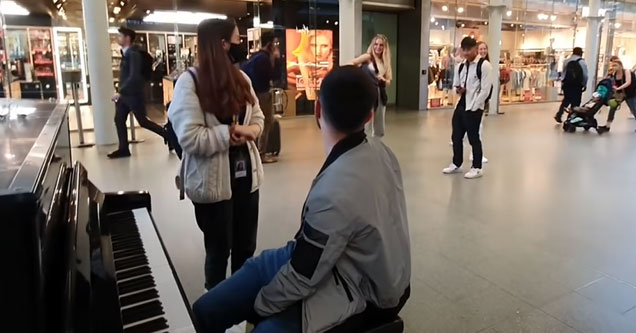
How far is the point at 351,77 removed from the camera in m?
1.32

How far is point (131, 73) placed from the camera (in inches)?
239

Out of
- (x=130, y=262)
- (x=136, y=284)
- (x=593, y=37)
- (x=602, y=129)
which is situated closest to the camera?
(x=136, y=284)

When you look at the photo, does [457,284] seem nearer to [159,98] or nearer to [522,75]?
[159,98]

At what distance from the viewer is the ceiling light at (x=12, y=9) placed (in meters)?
9.34

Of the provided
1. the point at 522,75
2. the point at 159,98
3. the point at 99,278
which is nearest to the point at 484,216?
the point at 99,278

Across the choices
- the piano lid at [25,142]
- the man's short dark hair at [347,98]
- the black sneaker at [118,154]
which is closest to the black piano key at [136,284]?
the piano lid at [25,142]

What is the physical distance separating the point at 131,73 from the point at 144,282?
5236 millimetres

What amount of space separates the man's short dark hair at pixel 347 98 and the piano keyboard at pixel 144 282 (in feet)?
2.29

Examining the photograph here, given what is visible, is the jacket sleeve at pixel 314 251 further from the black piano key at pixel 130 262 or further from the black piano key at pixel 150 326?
the black piano key at pixel 130 262

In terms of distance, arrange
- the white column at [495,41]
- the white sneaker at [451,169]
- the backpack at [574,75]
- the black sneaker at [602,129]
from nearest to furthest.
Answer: the white sneaker at [451,169] → the black sneaker at [602,129] → the backpack at [574,75] → the white column at [495,41]

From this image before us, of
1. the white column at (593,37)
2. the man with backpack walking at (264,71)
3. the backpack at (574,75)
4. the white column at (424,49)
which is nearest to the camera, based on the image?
the man with backpack walking at (264,71)

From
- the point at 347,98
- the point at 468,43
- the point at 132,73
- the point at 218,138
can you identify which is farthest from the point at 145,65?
the point at 347,98

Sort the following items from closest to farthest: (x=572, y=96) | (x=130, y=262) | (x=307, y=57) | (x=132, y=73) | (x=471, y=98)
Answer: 1. (x=130, y=262)
2. (x=471, y=98)
3. (x=132, y=73)
4. (x=572, y=96)
5. (x=307, y=57)

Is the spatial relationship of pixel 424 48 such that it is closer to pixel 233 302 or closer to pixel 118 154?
pixel 118 154
